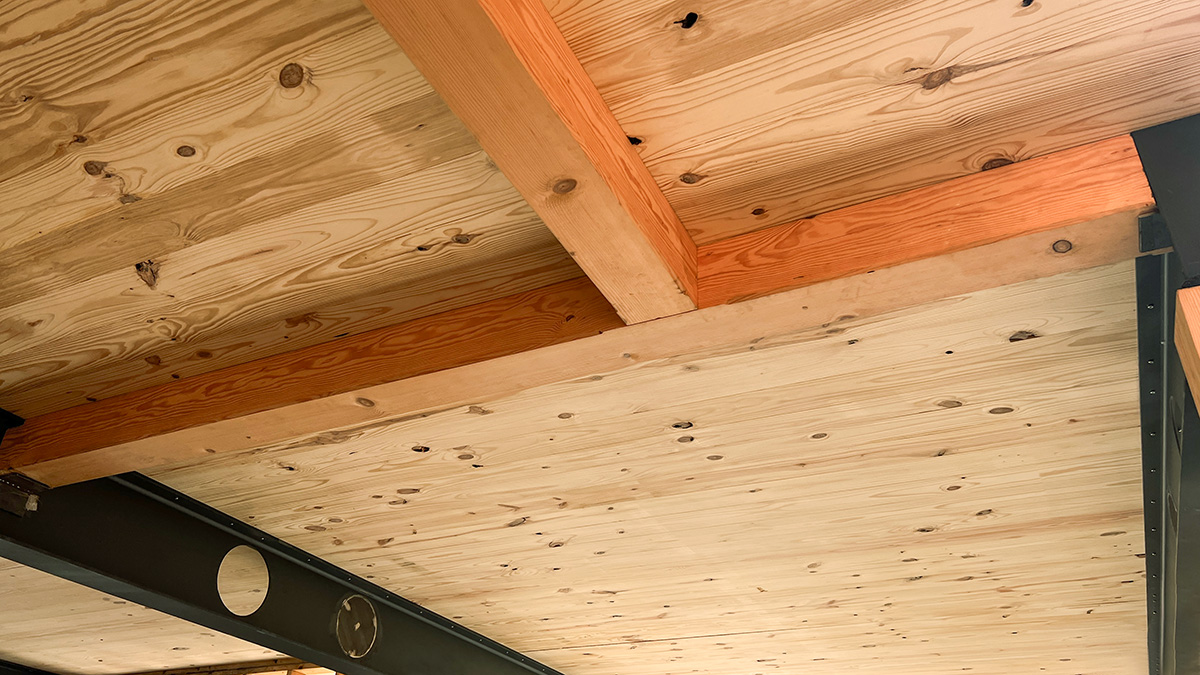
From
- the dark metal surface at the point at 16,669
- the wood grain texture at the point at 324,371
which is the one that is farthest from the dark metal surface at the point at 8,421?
the dark metal surface at the point at 16,669

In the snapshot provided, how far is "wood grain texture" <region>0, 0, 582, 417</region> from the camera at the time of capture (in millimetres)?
1286

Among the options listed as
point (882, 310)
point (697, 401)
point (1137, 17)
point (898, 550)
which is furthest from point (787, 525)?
point (1137, 17)

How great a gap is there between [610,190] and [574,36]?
0.77 feet

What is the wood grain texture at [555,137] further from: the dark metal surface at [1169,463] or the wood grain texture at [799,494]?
the dark metal surface at [1169,463]

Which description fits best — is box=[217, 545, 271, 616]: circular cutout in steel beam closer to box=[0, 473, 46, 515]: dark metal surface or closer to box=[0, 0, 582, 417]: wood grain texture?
box=[0, 473, 46, 515]: dark metal surface

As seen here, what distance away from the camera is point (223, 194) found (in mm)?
1560

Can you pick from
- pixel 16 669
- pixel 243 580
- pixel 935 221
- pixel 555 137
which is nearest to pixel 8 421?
pixel 243 580

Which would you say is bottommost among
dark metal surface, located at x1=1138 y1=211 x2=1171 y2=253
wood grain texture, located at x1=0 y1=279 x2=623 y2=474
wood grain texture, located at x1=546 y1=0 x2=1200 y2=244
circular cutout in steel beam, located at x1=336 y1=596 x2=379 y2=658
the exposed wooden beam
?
the exposed wooden beam

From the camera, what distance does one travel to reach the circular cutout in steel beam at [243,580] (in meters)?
2.57

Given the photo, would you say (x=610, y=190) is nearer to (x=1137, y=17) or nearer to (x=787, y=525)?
(x=1137, y=17)

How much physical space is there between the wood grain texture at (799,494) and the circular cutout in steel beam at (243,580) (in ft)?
0.39

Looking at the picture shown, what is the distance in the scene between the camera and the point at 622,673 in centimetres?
410

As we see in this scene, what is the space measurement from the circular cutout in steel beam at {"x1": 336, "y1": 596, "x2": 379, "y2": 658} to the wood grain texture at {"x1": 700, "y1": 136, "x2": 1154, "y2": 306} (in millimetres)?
2201

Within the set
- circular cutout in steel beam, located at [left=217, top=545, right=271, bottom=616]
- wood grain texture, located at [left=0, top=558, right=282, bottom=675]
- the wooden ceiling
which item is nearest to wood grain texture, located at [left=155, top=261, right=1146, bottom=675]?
the wooden ceiling
